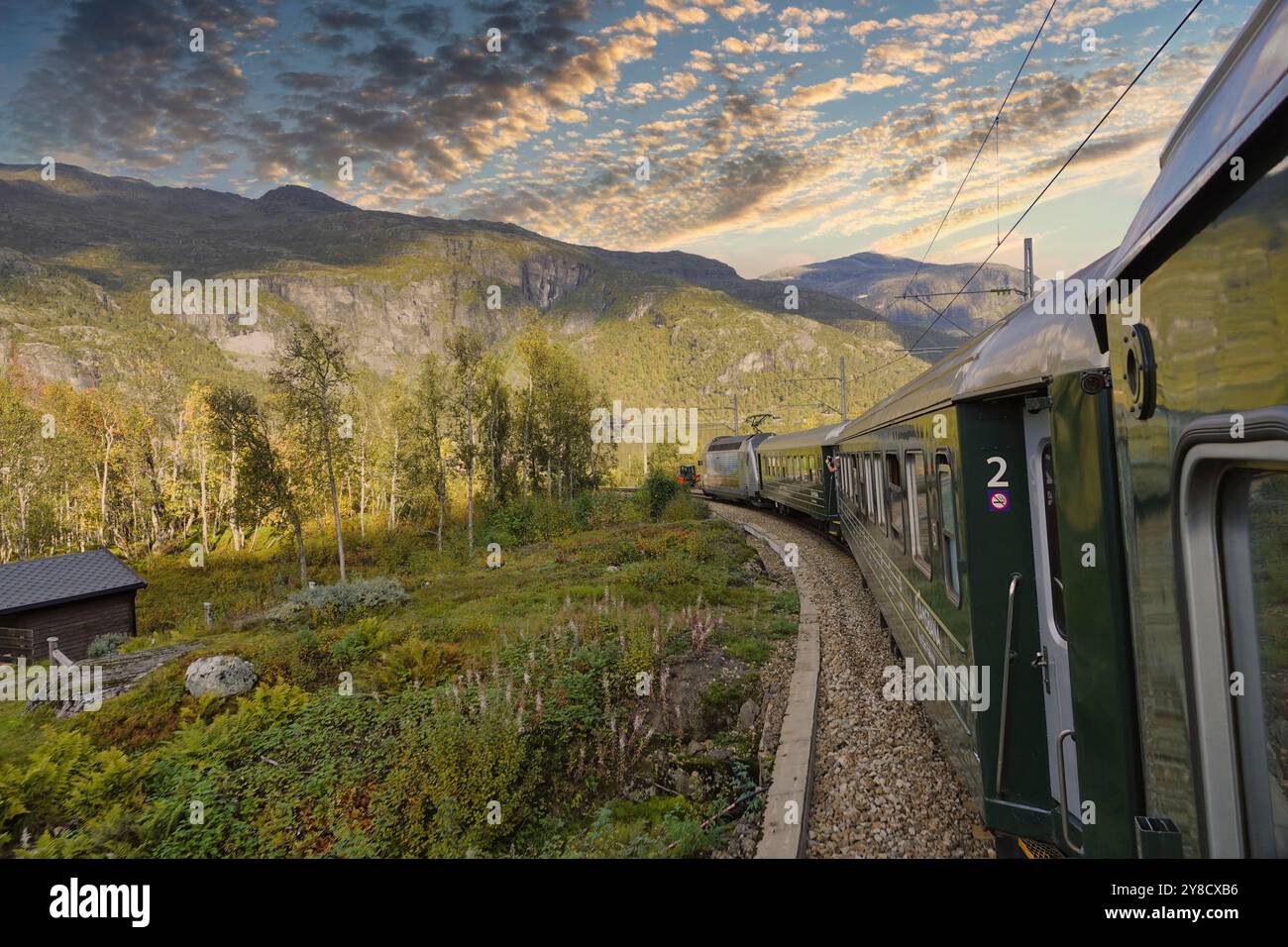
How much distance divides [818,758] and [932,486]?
9.91 feet

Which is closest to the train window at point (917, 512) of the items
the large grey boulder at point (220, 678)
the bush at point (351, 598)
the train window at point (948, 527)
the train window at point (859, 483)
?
the train window at point (948, 527)

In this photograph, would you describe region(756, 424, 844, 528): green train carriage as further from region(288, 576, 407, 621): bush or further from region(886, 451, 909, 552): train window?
region(288, 576, 407, 621): bush

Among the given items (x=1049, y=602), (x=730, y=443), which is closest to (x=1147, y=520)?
(x=1049, y=602)

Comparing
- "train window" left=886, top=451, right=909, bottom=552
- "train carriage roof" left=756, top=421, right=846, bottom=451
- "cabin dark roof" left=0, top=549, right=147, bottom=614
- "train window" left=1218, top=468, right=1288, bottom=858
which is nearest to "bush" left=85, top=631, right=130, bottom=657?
"cabin dark roof" left=0, top=549, right=147, bottom=614

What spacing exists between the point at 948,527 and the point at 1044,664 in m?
1.24

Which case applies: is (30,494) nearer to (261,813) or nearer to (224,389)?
(224,389)

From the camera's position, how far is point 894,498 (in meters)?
7.79

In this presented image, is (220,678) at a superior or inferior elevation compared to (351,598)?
inferior

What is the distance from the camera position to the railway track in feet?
16.4

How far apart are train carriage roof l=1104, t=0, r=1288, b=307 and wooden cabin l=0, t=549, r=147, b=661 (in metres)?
21.6

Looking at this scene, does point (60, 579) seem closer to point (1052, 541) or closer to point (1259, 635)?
point (1052, 541)

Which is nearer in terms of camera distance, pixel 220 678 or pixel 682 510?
pixel 220 678
